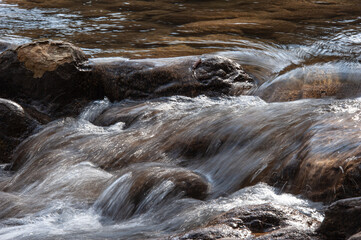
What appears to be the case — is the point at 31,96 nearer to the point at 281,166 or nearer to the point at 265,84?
the point at 265,84

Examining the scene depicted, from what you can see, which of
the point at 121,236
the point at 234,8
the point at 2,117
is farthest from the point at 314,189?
the point at 234,8

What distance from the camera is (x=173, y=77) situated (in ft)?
22.7

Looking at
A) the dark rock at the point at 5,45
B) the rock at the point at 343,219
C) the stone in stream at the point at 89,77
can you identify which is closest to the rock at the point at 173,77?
the stone in stream at the point at 89,77

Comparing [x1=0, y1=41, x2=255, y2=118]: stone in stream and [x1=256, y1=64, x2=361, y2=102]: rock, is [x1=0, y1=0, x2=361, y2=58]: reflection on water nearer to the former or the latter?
[x1=0, y1=41, x2=255, y2=118]: stone in stream

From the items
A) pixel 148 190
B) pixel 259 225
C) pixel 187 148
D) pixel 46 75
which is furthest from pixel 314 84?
pixel 259 225

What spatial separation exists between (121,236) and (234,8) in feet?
29.0

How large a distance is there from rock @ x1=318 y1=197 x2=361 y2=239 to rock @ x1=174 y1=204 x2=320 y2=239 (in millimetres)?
95

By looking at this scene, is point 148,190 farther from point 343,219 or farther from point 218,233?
point 343,219

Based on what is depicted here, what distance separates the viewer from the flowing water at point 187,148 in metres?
3.92

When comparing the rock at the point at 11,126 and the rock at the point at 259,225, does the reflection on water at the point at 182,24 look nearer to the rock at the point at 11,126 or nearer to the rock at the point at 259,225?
the rock at the point at 11,126

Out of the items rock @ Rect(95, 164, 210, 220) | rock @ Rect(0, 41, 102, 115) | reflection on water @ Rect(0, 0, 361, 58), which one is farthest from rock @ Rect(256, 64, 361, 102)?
rock @ Rect(0, 41, 102, 115)

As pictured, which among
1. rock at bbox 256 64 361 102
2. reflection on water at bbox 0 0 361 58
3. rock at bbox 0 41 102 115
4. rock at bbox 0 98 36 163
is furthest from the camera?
reflection on water at bbox 0 0 361 58

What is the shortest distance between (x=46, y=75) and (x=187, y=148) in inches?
114

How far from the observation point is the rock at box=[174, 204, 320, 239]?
9.34 feet
